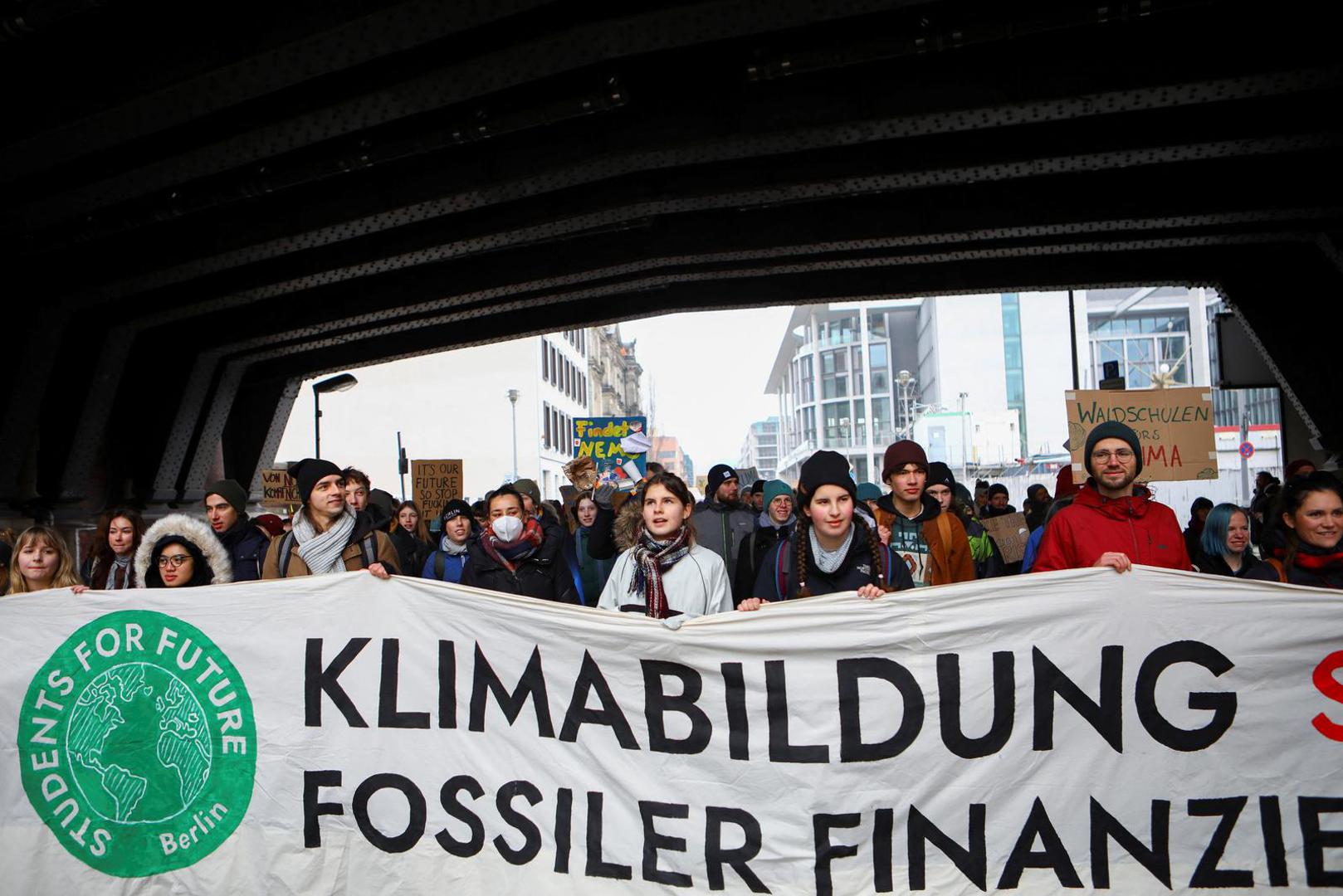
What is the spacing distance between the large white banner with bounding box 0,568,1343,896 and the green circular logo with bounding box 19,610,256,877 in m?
0.01

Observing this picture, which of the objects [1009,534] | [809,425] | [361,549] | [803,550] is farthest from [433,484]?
[809,425]

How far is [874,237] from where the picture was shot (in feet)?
37.4

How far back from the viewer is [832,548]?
4199 millimetres

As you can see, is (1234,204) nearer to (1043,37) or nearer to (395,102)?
(1043,37)

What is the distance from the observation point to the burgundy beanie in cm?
525

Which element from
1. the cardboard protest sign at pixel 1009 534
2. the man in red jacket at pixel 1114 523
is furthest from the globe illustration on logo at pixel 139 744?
the cardboard protest sign at pixel 1009 534

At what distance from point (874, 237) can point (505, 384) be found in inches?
1568

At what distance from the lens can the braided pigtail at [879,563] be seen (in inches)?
162

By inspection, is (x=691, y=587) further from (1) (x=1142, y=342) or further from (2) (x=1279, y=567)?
(1) (x=1142, y=342)

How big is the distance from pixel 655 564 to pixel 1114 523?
194 cm

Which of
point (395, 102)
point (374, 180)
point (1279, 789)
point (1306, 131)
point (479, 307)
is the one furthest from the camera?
point (479, 307)

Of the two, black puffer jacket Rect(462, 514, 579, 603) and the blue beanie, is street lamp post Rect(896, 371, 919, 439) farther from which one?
black puffer jacket Rect(462, 514, 579, 603)

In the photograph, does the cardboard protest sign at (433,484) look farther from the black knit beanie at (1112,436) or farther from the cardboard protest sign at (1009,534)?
the black knit beanie at (1112,436)

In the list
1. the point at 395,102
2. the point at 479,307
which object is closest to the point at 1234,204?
the point at 395,102
